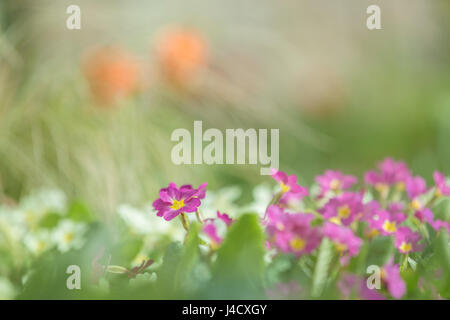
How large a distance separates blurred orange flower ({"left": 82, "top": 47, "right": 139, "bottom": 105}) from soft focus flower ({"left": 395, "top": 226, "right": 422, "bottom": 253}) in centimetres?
Result: 91

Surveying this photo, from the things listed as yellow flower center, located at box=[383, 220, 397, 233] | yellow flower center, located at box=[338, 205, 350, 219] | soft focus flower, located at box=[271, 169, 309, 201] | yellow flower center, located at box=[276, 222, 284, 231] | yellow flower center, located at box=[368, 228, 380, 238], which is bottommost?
yellow flower center, located at box=[368, 228, 380, 238]

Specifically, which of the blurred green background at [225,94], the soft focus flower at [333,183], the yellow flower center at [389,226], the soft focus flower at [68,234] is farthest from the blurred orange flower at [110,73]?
the yellow flower center at [389,226]

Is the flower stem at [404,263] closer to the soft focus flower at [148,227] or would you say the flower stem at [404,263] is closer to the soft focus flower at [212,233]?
the soft focus flower at [212,233]

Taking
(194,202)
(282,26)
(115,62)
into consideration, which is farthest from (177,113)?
(282,26)

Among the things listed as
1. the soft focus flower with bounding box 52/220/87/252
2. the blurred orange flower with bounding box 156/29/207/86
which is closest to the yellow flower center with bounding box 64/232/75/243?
the soft focus flower with bounding box 52/220/87/252

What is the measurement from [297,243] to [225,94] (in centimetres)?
95

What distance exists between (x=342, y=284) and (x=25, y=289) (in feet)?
0.70

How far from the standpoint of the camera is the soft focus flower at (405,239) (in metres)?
0.43

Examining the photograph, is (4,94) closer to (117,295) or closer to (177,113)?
(177,113)

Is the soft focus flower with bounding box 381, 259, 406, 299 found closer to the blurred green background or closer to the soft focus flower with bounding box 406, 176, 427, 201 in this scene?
the soft focus flower with bounding box 406, 176, 427, 201

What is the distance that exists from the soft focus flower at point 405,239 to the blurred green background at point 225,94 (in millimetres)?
612

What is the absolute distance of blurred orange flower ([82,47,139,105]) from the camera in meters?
1.32

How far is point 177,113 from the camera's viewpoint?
5.03ft

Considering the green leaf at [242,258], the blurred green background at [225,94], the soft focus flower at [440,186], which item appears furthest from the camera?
the blurred green background at [225,94]
